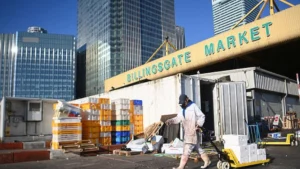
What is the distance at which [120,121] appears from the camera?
13211 mm

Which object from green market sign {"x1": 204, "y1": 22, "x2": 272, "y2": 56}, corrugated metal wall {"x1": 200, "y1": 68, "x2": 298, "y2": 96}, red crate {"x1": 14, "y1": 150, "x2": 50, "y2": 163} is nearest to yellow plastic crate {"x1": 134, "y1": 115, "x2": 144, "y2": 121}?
red crate {"x1": 14, "y1": 150, "x2": 50, "y2": 163}

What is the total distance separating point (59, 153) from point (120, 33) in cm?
9245

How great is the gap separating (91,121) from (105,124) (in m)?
0.77

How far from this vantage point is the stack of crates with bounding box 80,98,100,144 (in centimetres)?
1219

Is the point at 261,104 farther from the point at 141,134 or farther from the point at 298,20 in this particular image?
the point at 141,134

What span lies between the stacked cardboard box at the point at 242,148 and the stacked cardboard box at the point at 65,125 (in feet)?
22.5

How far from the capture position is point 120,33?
325 feet

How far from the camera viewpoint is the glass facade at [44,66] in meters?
115

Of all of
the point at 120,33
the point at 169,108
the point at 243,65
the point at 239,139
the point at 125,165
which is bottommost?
the point at 125,165

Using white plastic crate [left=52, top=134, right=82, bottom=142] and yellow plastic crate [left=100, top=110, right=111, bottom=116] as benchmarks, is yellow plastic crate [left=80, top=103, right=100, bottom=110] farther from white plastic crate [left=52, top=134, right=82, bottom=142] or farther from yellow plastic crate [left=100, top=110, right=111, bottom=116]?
white plastic crate [left=52, top=134, right=82, bottom=142]

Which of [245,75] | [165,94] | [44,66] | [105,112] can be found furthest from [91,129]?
[44,66]

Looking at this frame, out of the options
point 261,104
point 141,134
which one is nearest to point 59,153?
point 141,134

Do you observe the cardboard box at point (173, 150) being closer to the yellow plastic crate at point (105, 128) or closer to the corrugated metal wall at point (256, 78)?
the yellow plastic crate at point (105, 128)

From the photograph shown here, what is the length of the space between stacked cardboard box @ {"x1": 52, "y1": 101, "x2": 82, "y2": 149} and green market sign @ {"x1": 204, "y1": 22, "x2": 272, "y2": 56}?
1557 cm
